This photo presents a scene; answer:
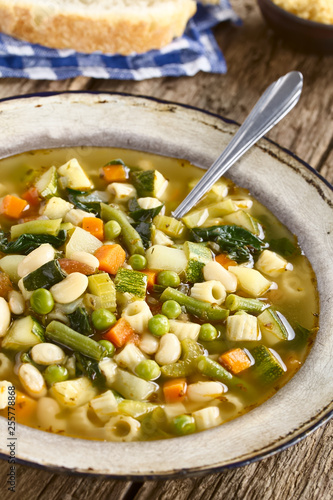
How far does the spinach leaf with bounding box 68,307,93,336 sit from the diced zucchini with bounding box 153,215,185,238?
2.65 ft

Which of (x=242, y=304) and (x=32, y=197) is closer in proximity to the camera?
(x=242, y=304)

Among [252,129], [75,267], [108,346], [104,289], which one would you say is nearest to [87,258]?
[75,267]

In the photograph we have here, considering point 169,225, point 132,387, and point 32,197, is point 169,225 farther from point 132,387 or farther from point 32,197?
point 132,387

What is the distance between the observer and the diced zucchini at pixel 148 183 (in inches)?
148

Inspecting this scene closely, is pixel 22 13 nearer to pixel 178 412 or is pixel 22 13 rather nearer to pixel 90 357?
pixel 90 357

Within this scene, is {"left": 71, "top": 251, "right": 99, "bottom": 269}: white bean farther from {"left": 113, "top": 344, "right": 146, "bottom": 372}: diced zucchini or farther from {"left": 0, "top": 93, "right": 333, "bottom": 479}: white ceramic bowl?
{"left": 0, "top": 93, "right": 333, "bottom": 479}: white ceramic bowl

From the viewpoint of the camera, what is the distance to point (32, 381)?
278cm

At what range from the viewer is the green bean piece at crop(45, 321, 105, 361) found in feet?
9.51

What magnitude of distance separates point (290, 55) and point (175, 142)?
2.14 m

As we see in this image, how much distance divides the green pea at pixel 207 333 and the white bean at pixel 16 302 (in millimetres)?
937

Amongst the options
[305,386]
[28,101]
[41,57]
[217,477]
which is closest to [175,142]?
[28,101]

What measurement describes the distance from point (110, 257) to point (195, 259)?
1.60ft

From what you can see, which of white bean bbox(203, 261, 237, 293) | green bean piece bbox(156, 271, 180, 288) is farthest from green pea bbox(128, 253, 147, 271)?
white bean bbox(203, 261, 237, 293)

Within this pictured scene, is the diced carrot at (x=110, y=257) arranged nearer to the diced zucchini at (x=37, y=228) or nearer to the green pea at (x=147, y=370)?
the diced zucchini at (x=37, y=228)
